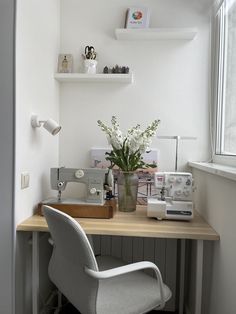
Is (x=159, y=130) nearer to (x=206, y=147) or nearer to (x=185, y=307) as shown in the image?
(x=206, y=147)

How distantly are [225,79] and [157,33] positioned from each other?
2.00 feet

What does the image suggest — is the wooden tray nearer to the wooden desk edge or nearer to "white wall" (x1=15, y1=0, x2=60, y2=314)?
the wooden desk edge

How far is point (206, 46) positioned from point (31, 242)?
192cm

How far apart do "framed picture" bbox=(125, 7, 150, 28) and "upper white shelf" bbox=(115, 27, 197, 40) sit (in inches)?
2.8

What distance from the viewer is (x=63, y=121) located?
2189 millimetres

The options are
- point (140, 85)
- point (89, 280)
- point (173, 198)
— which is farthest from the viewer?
point (140, 85)

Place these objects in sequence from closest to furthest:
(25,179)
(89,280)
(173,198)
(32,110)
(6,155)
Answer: (89,280) → (6,155) → (25,179) → (32,110) → (173,198)

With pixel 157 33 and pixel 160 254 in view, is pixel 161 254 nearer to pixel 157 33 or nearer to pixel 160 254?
pixel 160 254

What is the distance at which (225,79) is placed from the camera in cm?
190

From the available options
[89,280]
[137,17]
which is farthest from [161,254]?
[137,17]

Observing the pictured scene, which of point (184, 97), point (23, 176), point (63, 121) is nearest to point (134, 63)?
point (184, 97)

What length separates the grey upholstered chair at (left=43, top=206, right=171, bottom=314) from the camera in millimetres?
1153

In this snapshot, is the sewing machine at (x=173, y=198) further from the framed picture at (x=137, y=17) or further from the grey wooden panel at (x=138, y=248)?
the framed picture at (x=137, y=17)

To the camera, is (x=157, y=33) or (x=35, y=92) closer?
(x=35, y=92)
